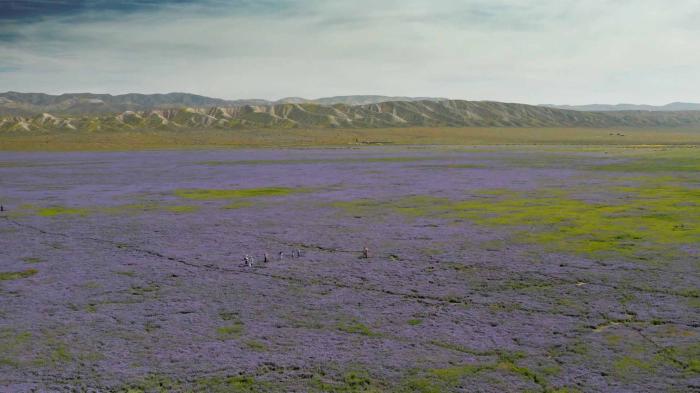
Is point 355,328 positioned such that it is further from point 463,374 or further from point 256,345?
point 463,374

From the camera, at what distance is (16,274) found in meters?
14.8

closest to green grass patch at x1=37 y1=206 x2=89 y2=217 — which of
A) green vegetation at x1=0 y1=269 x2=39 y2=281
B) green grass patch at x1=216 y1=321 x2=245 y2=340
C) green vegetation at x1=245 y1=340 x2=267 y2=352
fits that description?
→ green vegetation at x1=0 y1=269 x2=39 y2=281

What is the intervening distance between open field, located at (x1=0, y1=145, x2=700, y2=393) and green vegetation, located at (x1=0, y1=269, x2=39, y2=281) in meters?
0.13

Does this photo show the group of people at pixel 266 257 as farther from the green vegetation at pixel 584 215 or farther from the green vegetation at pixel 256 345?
the green vegetation at pixel 584 215

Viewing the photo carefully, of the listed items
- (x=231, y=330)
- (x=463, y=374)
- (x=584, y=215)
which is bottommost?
(x=231, y=330)

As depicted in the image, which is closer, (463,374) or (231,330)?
(463,374)

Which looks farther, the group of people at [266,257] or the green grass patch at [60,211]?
the green grass patch at [60,211]

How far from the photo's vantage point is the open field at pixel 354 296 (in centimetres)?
889

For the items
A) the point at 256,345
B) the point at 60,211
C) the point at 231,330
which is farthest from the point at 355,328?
the point at 60,211

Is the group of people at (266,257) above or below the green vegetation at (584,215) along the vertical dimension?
below

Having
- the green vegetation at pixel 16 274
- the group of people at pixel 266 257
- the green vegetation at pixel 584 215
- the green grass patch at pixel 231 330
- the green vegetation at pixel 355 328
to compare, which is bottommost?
the green vegetation at pixel 16 274

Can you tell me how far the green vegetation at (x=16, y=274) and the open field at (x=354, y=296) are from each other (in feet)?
0.43

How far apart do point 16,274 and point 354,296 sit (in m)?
8.94

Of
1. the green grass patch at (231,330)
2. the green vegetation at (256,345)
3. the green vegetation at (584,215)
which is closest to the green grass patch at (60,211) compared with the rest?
the green vegetation at (584,215)
